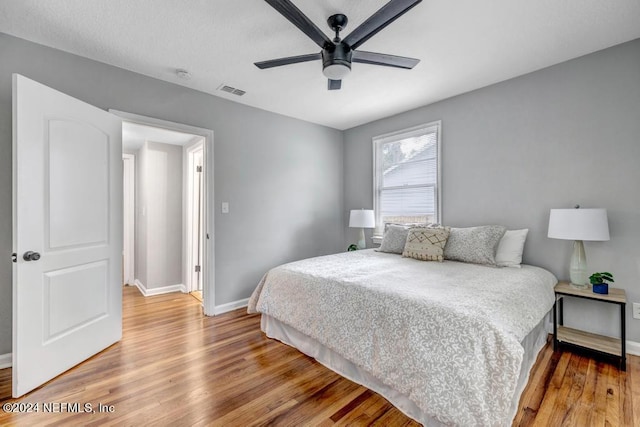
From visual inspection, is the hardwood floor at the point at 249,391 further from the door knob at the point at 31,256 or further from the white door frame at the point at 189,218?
the white door frame at the point at 189,218

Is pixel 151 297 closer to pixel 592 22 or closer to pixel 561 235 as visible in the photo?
pixel 561 235

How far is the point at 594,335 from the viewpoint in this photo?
91.8 inches

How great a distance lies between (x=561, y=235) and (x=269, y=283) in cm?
247

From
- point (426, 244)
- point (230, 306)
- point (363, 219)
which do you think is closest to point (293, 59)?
point (426, 244)

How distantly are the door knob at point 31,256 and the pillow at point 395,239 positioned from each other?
3.04m

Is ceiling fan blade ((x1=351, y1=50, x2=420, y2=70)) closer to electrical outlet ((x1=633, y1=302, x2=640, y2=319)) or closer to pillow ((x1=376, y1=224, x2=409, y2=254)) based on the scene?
pillow ((x1=376, y1=224, x2=409, y2=254))

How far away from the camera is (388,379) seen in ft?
5.32

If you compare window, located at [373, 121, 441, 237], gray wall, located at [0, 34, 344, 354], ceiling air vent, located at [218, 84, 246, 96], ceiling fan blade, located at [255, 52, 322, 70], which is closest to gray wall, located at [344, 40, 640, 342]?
window, located at [373, 121, 441, 237]

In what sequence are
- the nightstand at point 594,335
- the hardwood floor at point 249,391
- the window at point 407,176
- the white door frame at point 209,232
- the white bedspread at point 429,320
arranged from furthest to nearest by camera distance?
1. the window at point 407,176
2. the white door frame at point 209,232
3. the nightstand at point 594,335
4. the hardwood floor at point 249,391
5. the white bedspread at point 429,320

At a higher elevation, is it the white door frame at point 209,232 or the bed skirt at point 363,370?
the white door frame at point 209,232

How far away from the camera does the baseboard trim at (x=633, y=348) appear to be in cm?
224

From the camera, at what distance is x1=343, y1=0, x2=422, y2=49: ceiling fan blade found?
144 centimetres

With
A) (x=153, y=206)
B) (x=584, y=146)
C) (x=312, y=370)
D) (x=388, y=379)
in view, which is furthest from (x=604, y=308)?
(x=153, y=206)

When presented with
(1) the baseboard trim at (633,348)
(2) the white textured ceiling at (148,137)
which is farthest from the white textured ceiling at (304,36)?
(1) the baseboard trim at (633,348)
